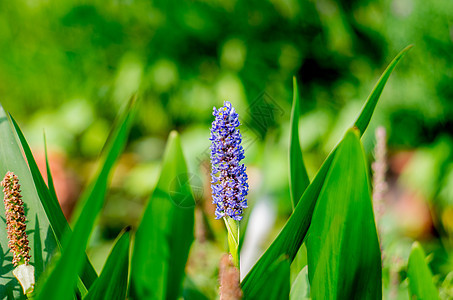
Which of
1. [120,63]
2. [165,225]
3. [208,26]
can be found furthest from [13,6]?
[165,225]

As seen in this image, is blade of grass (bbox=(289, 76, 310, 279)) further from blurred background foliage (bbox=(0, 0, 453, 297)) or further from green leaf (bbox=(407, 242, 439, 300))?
blurred background foliage (bbox=(0, 0, 453, 297))

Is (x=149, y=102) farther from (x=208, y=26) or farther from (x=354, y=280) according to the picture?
(x=354, y=280)

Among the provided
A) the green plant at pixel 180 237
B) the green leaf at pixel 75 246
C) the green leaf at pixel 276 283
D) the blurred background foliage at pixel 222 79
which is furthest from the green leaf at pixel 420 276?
the blurred background foliage at pixel 222 79

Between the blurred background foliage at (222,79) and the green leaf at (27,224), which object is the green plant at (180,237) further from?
the blurred background foliage at (222,79)

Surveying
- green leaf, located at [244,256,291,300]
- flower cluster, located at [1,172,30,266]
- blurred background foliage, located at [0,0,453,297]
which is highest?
blurred background foliage, located at [0,0,453,297]

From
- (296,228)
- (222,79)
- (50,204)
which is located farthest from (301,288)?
(222,79)

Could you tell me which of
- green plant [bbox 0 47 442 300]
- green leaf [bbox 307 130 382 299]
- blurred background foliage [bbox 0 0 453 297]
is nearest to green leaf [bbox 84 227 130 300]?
green plant [bbox 0 47 442 300]
